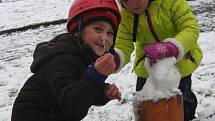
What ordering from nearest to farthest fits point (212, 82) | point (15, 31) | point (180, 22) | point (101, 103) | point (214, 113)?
point (101, 103) → point (180, 22) → point (214, 113) → point (212, 82) → point (15, 31)

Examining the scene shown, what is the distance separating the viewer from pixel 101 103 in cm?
296

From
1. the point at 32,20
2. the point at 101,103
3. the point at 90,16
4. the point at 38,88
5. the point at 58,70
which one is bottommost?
the point at 32,20

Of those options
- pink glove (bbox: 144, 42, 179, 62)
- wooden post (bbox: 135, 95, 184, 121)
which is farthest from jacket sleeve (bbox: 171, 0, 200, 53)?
wooden post (bbox: 135, 95, 184, 121)

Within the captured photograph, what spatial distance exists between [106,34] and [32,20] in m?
7.60

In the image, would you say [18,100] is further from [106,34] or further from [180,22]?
[180,22]

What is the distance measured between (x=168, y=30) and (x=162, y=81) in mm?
731

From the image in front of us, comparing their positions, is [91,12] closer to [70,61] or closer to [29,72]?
[70,61]

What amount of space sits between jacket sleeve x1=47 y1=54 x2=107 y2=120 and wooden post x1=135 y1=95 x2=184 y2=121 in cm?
46

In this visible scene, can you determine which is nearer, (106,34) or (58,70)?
(58,70)

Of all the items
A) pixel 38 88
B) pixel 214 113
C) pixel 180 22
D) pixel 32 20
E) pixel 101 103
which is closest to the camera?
pixel 38 88

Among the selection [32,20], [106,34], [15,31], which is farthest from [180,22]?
[32,20]

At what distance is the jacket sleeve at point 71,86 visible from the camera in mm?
2373

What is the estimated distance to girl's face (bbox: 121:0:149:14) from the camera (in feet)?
10.6

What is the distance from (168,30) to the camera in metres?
3.35
